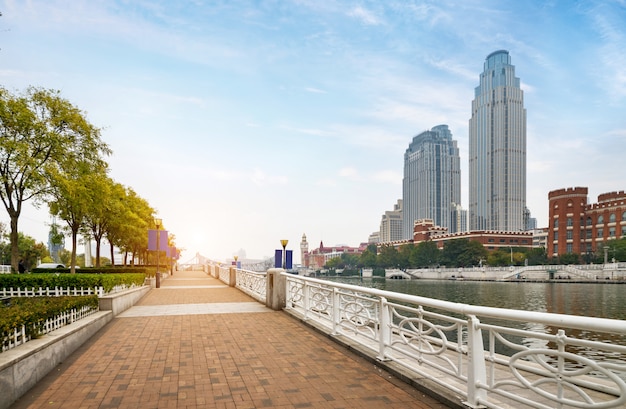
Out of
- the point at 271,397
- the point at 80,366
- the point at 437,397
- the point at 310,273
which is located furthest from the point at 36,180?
the point at 310,273

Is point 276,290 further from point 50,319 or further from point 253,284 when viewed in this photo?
point 50,319

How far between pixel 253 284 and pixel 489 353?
45.1 feet

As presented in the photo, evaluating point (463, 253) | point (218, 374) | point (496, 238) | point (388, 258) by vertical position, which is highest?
point (218, 374)

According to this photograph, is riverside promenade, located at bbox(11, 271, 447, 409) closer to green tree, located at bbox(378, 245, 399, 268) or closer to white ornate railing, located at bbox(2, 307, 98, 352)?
white ornate railing, located at bbox(2, 307, 98, 352)

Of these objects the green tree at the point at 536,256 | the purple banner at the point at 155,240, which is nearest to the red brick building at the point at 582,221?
the green tree at the point at 536,256

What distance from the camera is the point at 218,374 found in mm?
6016

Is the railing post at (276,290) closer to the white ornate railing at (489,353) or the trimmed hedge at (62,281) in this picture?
the white ornate railing at (489,353)

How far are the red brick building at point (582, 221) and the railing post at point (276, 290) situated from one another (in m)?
111

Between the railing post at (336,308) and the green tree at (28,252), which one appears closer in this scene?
the railing post at (336,308)

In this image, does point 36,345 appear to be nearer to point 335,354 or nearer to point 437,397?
point 335,354

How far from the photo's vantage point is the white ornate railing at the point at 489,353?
3.46 metres

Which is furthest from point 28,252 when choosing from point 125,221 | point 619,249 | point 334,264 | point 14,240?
point 334,264

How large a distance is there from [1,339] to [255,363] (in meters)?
3.23

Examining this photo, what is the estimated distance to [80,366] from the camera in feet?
21.4
